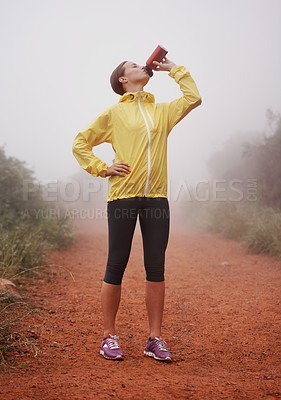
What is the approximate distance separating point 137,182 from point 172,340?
51.2 inches

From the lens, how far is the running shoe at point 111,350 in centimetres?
225

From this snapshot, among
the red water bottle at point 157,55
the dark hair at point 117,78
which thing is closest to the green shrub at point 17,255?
the dark hair at point 117,78

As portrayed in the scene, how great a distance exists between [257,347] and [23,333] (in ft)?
5.33

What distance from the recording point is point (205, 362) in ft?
7.72

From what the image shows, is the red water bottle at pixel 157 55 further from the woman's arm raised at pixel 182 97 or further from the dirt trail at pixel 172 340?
the dirt trail at pixel 172 340

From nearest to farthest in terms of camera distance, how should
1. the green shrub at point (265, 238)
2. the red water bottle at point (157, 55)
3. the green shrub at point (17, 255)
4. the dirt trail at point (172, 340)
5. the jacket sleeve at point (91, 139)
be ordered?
the dirt trail at point (172, 340) → the jacket sleeve at point (91, 139) → the red water bottle at point (157, 55) → the green shrub at point (17, 255) → the green shrub at point (265, 238)

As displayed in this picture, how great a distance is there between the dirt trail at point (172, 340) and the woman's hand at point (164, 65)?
1.89m

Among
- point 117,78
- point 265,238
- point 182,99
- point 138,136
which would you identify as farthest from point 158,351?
point 265,238

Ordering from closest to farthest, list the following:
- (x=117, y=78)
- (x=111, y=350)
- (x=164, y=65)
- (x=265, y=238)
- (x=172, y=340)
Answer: (x=111, y=350), (x=164, y=65), (x=117, y=78), (x=172, y=340), (x=265, y=238)

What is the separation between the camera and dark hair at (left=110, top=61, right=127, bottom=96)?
259 centimetres

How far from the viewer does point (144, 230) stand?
240 centimetres

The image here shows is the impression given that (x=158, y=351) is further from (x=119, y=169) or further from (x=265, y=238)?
(x=265, y=238)

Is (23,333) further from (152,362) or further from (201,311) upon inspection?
(201,311)

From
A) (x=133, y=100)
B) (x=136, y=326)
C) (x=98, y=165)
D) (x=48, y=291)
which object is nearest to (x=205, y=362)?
(x=136, y=326)
